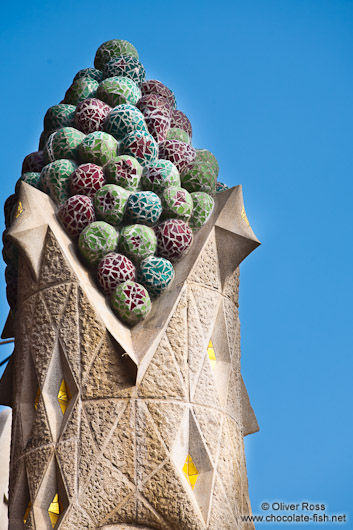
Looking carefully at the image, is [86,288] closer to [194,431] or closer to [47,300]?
[47,300]

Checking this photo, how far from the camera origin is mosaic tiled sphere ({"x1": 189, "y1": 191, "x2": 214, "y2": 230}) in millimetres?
4973

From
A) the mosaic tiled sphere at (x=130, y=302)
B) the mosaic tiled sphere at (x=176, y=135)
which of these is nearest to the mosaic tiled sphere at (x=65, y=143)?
the mosaic tiled sphere at (x=176, y=135)

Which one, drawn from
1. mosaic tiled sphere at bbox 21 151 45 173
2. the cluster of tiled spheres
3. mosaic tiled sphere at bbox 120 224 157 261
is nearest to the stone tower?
the cluster of tiled spheres

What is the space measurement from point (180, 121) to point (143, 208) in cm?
Answer: 102

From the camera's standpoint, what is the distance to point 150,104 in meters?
5.36

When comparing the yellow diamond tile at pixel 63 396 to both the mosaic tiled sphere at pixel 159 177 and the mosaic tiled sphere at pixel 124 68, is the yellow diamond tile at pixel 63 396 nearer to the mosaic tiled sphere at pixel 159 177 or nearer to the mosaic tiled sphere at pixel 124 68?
the mosaic tiled sphere at pixel 159 177

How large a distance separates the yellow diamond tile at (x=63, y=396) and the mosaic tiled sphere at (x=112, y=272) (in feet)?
1.86

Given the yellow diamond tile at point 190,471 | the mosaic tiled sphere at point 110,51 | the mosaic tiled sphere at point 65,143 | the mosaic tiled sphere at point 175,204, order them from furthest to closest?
1. the mosaic tiled sphere at point 110,51
2. the mosaic tiled sphere at point 65,143
3. the mosaic tiled sphere at point 175,204
4. the yellow diamond tile at point 190,471

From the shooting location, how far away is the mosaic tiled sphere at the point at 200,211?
497 cm

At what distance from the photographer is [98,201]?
4.80 m

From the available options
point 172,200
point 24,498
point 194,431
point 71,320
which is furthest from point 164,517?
point 172,200

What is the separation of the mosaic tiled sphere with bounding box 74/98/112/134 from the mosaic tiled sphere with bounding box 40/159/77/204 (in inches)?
13.3

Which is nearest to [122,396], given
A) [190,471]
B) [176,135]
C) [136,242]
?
[190,471]

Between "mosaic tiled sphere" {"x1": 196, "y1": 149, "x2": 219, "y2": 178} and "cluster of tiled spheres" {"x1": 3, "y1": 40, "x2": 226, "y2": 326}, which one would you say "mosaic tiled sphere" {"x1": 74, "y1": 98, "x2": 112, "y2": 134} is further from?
"mosaic tiled sphere" {"x1": 196, "y1": 149, "x2": 219, "y2": 178}
